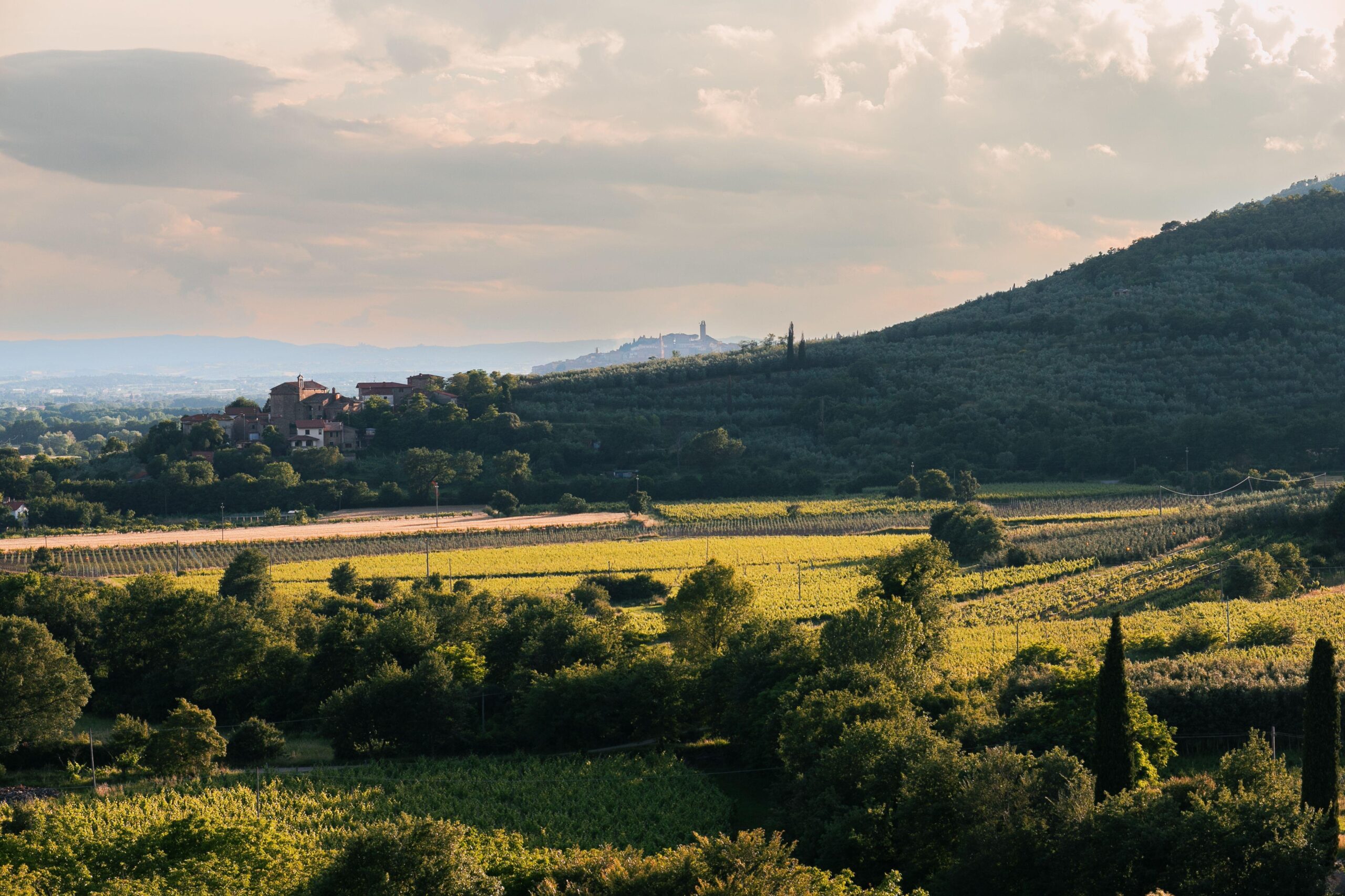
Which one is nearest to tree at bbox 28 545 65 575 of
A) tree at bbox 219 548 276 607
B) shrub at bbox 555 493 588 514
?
tree at bbox 219 548 276 607

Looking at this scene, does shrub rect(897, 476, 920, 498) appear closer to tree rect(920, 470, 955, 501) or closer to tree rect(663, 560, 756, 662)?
tree rect(920, 470, 955, 501)

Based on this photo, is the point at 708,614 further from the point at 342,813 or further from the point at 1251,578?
the point at 1251,578

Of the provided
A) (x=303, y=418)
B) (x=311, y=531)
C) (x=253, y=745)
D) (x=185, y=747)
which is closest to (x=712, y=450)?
(x=311, y=531)

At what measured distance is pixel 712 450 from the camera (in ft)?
267

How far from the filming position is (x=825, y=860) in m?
21.5

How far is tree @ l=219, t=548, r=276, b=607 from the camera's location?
4366 centimetres

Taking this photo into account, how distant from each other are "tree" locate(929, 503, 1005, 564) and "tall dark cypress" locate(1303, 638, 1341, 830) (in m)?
30.3

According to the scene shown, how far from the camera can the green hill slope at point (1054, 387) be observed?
8038 centimetres

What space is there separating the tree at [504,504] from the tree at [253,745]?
134ft

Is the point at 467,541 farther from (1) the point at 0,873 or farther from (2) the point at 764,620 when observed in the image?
(1) the point at 0,873

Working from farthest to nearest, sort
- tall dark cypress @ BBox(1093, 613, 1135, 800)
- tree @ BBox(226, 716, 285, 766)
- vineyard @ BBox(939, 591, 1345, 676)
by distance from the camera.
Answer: vineyard @ BBox(939, 591, 1345, 676) → tree @ BBox(226, 716, 285, 766) → tall dark cypress @ BBox(1093, 613, 1135, 800)

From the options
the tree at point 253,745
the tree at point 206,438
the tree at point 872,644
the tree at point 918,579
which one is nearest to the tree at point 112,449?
the tree at point 206,438

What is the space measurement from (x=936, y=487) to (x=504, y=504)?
2661 centimetres

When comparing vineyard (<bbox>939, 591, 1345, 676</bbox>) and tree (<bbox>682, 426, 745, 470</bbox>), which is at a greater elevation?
tree (<bbox>682, 426, 745, 470</bbox>)
